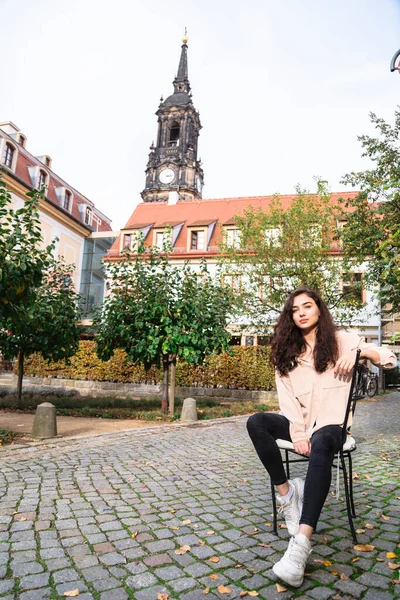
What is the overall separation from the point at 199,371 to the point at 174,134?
5686cm

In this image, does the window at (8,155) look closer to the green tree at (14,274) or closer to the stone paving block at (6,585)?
the green tree at (14,274)

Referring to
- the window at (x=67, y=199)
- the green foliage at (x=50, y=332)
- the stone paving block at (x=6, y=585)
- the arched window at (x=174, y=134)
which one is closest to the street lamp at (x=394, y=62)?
the stone paving block at (x=6, y=585)

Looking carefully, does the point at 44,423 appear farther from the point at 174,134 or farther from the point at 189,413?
the point at 174,134

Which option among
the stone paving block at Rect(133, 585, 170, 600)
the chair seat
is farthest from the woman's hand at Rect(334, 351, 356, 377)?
the stone paving block at Rect(133, 585, 170, 600)

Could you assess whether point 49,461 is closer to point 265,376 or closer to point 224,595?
point 224,595

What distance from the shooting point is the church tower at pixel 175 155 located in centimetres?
6419

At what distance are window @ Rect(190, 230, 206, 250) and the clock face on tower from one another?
3544 centimetres

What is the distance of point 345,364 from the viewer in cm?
305

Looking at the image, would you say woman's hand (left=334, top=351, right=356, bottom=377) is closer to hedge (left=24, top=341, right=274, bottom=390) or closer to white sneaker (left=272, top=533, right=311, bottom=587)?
white sneaker (left=272, top=533, right=311, bottom=587)

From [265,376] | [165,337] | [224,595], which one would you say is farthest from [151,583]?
[265,376]

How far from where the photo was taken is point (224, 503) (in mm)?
4035

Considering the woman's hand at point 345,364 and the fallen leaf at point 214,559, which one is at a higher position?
the woman's hand at point 345,364

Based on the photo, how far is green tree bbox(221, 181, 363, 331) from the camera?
57.1 ft

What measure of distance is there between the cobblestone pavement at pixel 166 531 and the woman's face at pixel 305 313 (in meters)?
1.52
